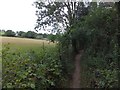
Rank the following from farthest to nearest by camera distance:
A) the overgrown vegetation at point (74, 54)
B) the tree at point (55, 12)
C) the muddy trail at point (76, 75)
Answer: the tree at point (55, 12), the muddy trail at point (76, 75), the overgrown vegetation at point (74, 54)

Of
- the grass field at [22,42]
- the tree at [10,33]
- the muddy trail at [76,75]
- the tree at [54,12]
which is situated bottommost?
the muddy trail at [76,75]

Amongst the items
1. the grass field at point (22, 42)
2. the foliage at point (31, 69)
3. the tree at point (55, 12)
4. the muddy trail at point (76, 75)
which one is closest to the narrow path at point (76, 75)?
the muddy trail at point (76, 75)

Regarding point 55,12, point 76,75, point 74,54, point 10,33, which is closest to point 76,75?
point 76,75

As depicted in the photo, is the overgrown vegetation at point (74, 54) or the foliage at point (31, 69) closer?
the foliage at point (31, 69)

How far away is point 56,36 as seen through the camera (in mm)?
4758

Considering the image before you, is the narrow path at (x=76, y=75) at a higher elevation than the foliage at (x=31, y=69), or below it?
below

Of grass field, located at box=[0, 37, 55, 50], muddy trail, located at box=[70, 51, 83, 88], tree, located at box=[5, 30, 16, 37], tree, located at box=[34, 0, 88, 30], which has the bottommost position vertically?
muddy trail, located at box=[70, 51, 83, 88]

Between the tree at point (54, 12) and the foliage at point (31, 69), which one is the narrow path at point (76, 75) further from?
the tree at point (54, 12)

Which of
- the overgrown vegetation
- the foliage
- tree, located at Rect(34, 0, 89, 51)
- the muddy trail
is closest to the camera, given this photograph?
the foliage

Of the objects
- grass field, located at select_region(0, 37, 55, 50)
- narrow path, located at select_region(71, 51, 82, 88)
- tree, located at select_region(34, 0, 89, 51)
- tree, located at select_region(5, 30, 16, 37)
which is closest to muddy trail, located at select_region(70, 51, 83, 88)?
narrow path, located at select_region(71, 51, 82, 88)

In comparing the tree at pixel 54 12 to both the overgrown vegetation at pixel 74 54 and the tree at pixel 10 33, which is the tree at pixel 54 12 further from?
the tree at pixel 10 33

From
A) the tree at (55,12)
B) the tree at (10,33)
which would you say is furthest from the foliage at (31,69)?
the tree at (55,12)

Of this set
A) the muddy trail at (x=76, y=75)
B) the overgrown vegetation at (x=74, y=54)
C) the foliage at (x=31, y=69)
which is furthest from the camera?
the muddy trail at (x=76, y=75)

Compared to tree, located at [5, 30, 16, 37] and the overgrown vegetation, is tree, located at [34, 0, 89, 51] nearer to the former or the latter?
the overgrown vegetation
